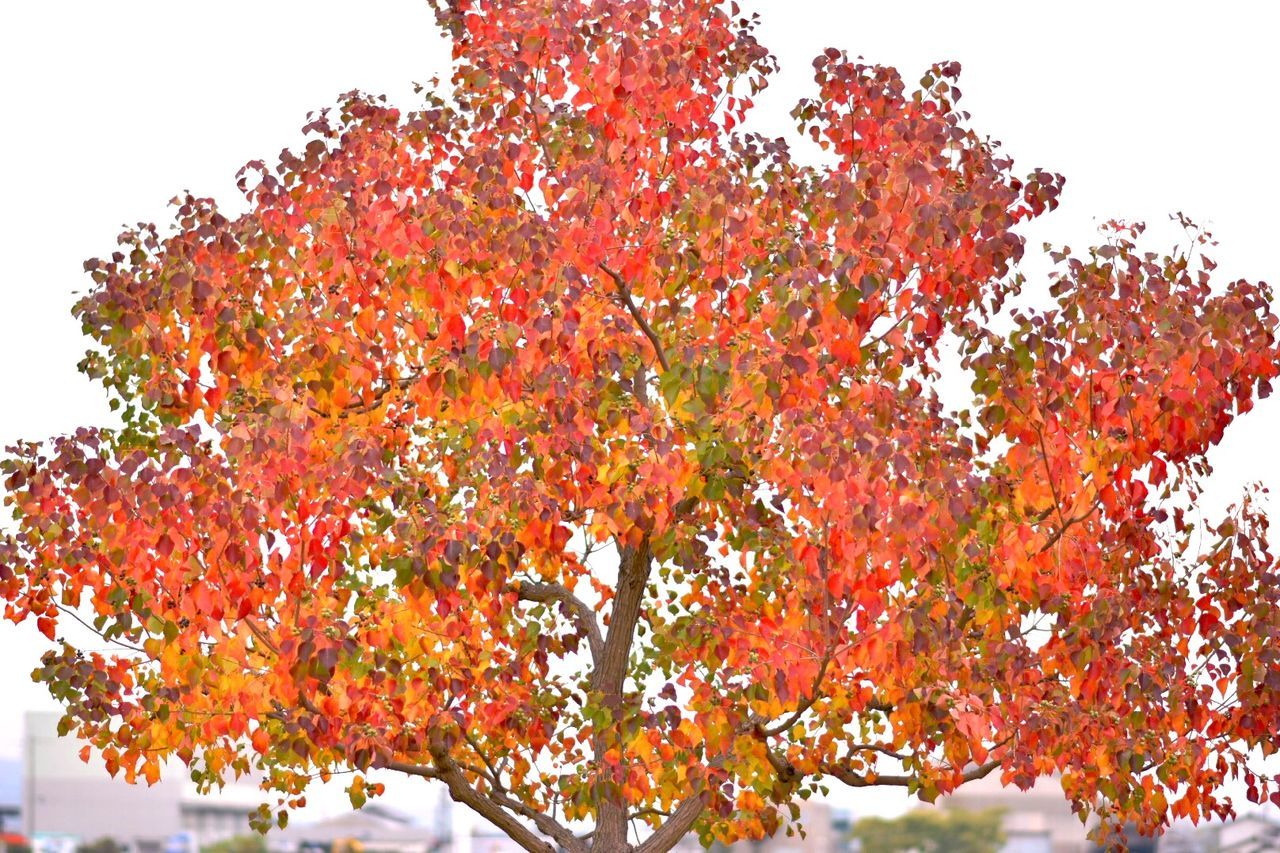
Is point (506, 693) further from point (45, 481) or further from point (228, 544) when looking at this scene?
point (45, 481)

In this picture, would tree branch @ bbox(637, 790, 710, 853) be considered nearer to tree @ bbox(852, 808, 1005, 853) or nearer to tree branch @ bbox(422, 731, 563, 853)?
tree branch @ bbox(422, 731, 563, 853)

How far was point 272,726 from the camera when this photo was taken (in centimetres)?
957

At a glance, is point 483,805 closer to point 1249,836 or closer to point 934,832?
point 934,832

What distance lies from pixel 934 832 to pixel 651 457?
33.8 feet

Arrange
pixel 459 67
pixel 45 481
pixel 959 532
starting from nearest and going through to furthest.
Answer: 1. pixel 959 532
2. pixel 45 481
3. pixel 459 67

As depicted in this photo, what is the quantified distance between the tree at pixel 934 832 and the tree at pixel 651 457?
413 cm

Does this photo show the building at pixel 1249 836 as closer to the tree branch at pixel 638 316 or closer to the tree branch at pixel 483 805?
the tree branch at pixel 483 805

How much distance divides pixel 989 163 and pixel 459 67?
386 centimetres

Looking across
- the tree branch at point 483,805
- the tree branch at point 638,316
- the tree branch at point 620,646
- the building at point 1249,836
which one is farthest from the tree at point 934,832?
the tree branch at point 638,316

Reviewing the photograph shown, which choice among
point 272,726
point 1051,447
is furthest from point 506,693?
point 1051,447

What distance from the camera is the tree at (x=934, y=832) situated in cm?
1427

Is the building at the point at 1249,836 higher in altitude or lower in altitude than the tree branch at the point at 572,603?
lower

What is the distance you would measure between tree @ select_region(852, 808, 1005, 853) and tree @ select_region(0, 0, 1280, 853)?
413 centimetres

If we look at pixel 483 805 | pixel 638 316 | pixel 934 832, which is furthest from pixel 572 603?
pixel 934 832
